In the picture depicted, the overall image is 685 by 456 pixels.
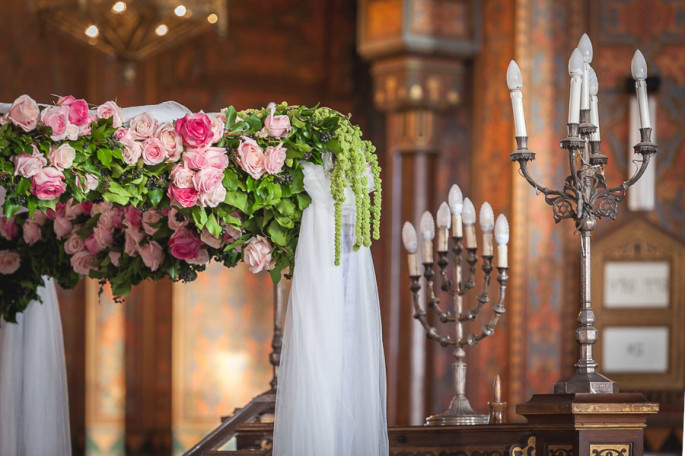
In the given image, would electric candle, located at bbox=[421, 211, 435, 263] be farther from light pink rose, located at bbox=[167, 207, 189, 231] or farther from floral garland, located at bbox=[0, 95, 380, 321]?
light pink rose, located at bbox=[167, 207, 189, 231]

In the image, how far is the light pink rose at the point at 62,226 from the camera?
496 cm

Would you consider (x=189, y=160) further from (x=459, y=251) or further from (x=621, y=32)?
(x=621, y=32)

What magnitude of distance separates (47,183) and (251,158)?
0.71m

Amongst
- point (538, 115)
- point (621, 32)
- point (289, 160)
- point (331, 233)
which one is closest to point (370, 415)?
point (331, 233)

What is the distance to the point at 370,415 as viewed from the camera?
425 centimetres

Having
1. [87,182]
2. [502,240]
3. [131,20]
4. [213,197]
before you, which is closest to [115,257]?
[87,182]

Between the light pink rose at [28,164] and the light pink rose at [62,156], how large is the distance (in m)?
0.04

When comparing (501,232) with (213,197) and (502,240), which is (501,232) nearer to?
(502,240)

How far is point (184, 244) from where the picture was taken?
15.0 ft

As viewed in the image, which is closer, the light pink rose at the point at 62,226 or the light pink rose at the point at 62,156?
the light pink rose at the point at 62,156

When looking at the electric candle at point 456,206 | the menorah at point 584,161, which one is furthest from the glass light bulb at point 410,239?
the menorah at point 584,161

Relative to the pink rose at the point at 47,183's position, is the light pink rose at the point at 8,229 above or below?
below

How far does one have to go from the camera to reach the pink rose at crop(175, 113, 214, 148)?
4152 mm

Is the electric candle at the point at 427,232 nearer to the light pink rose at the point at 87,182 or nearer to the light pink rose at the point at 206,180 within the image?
the light pink rose at the point at 206,180
